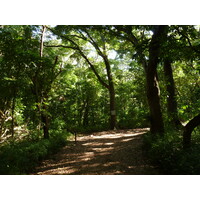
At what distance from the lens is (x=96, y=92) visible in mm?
14258

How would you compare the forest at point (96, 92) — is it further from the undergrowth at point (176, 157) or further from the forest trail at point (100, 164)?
the forest trail at point (100, 164)

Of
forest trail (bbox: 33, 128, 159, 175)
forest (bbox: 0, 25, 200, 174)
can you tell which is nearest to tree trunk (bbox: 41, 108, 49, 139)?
forest (bbox: 0, 25, 200, 174)

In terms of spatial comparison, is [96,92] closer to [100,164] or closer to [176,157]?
[100,164]

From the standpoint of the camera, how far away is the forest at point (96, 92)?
3.84 meters

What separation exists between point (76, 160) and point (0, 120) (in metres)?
3.23

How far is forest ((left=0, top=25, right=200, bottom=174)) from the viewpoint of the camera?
3.84m

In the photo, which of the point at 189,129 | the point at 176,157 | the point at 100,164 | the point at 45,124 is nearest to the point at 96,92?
the point at 45,124

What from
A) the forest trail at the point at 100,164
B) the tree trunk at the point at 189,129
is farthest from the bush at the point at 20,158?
the tree trunk at the point at 189,129

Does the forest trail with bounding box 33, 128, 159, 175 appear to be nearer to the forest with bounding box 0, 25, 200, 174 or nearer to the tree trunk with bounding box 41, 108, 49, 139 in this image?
the forest with bounding box 0, 25, 200, 174

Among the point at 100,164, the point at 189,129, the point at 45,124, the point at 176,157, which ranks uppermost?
the point at 45,124

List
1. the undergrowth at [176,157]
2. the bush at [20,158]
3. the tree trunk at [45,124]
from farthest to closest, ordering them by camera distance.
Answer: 1. the tree trunk at [45,124]
2. the bush at [20,158]
3. the undergrowth at [176,157]

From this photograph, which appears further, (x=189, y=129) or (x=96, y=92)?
(x=96, y=92)

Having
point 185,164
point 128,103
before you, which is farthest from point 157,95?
point 128,103

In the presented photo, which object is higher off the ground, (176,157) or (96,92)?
(96,92)
